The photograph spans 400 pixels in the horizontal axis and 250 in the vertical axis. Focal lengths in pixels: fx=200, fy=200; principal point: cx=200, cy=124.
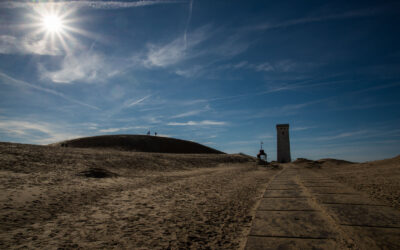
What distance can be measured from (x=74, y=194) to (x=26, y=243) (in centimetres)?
314

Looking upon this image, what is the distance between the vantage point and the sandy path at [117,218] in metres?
2.99

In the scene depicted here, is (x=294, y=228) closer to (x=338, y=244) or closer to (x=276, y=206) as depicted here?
(x=338, y=244)

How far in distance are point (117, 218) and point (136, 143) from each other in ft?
102

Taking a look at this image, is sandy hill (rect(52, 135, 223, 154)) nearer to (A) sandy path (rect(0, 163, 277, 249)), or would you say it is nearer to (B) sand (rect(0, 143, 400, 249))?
(B) sand (rect(0, 143, 400, 249))

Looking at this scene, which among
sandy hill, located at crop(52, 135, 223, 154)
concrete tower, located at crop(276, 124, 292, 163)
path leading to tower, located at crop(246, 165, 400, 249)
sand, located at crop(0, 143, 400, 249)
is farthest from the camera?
concrete tower, located at crop(276, 124, 292, 163)

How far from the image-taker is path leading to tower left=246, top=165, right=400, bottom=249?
2760 mm

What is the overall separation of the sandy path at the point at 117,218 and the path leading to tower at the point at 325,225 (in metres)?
0.38

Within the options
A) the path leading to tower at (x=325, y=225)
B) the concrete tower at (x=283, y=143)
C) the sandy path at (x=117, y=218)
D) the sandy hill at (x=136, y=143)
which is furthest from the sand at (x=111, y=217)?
the concrete tower at (x=283, y=143)

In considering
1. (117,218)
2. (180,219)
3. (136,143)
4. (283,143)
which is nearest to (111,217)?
(117,218)

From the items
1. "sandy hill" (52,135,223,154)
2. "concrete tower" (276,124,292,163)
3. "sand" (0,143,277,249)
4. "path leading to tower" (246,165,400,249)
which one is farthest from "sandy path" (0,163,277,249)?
"concrete tower" (276,124,292,163)

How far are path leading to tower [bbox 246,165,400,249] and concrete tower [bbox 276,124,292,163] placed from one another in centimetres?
3767

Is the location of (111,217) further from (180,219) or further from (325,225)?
(325,225)

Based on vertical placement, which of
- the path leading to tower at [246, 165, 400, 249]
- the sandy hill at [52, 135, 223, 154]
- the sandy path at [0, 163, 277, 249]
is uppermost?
the sandy hill at [52, 135, 223, 154]

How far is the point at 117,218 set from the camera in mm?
3947
